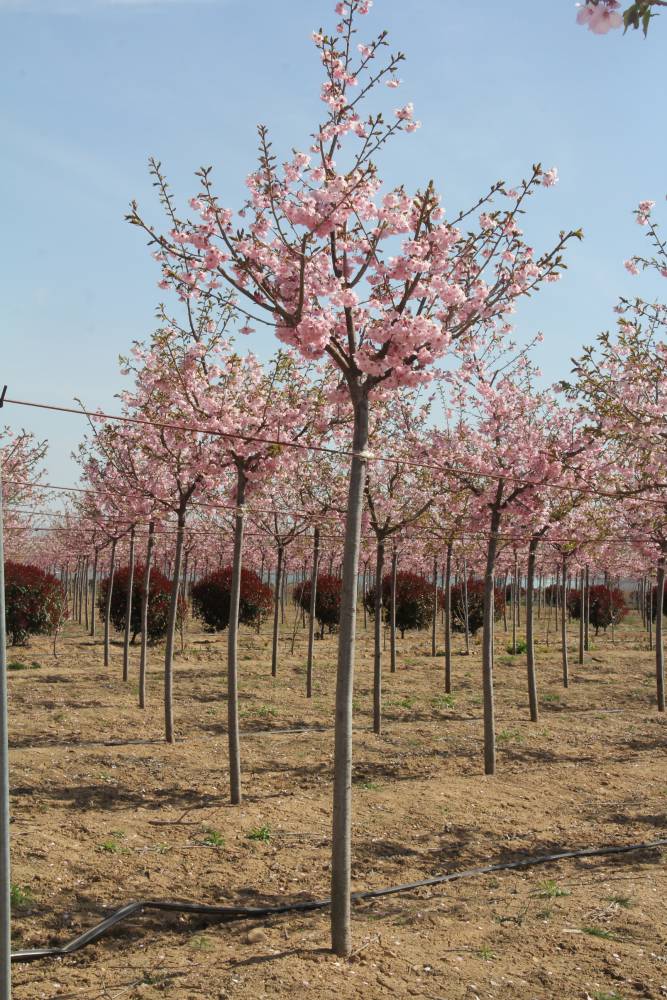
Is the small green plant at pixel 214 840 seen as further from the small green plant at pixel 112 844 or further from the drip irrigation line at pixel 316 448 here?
the drip irrigation line at pixel 316 448

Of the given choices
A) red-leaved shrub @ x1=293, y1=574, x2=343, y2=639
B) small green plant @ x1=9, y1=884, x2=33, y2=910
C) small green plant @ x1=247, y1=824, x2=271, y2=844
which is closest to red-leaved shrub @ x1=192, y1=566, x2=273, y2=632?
red-leaved shrub @ x1=293, y1=574, x2=343, y2=639

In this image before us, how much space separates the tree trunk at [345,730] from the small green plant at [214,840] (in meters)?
2.33

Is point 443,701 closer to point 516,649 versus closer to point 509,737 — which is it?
point 509,737

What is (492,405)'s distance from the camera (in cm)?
1091

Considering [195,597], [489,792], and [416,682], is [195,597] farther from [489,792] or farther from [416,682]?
[489,792]

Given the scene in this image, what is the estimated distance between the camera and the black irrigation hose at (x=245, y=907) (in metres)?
5.10

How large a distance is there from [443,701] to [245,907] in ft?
33.7

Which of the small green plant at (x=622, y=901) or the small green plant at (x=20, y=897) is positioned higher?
the small green plant at (x=20, y=897)

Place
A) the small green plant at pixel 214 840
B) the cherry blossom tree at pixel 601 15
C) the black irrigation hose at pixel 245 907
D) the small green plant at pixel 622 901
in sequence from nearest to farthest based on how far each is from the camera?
the cherry blossom tree at pixel 601 15
the black irrigation hose at pixel 245 907
the small green plant at pixel 622 901
the small green plant at pixel 214 840

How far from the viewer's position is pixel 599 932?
560 centimetres

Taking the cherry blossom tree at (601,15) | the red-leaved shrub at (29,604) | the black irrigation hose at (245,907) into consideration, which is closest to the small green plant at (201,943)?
the black irrigation hose at (245,907)

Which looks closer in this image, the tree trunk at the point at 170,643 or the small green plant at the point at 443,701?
the tree trunk at the point at 170,643

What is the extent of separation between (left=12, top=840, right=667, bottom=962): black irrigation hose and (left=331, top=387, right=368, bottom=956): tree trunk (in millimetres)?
965

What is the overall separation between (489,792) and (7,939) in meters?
6.81
